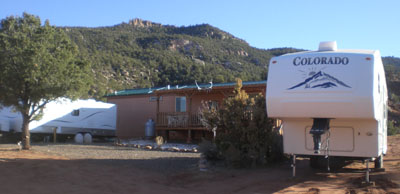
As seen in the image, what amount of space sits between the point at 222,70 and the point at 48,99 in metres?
35.9

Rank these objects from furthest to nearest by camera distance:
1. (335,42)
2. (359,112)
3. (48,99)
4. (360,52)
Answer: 1. (48,99)
2. (335,42)
3. (360,52)
4. (359,112)

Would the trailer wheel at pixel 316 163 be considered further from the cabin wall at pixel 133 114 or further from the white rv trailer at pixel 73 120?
the white rv trailer at pixel 73 120

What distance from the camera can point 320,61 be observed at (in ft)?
25.5

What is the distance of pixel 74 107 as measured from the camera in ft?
82.8

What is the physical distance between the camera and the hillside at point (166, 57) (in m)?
46.3

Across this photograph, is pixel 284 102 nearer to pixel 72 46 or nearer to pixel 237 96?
pixel 237 96

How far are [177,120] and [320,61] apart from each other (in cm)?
1395

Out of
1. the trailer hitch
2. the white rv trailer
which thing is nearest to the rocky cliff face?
the white rv trailer

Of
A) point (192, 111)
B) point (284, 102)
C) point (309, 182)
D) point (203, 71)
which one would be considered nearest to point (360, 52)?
point (284, 102)

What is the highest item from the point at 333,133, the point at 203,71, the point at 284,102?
the point at 203,71

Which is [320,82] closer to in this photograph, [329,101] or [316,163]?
[329,101]

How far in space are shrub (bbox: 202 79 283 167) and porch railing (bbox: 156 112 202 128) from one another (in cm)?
900

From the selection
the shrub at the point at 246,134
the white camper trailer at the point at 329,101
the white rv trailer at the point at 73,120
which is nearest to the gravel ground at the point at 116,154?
the shrub at the point at 246,134

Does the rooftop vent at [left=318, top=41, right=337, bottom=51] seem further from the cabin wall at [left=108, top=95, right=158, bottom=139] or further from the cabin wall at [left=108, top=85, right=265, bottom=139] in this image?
the cabin wall at [left=108, top=95, right=158, bottom=139]
